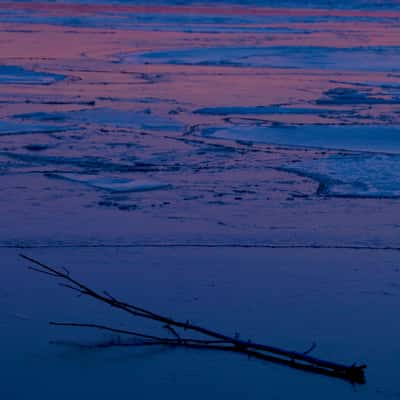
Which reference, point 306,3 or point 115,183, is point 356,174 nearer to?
point 115,183

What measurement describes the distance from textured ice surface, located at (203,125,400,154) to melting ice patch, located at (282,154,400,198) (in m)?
0.58

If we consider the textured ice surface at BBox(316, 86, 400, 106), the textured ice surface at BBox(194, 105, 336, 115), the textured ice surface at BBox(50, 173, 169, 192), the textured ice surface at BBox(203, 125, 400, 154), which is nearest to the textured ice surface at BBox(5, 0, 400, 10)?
the textured ice surface at BBox(316, 86, 400, 106)

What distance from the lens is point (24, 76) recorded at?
13.0m

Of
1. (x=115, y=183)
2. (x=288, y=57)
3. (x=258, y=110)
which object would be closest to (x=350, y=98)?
(x=258, y=110)

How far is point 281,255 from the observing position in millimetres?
4859

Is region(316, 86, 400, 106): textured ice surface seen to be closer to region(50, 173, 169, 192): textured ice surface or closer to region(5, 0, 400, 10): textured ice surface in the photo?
region(50, 173, 169, 192): textured ice surface

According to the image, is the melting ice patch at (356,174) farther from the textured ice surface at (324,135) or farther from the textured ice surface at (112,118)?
the textured ice surface at (112,118)

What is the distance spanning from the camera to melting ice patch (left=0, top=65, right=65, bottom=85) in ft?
40.7

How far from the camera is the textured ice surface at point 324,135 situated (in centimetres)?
809

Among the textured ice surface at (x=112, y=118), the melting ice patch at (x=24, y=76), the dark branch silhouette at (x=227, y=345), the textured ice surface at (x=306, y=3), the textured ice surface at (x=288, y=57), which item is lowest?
the dark branch silhouette at (x=227, y=345)

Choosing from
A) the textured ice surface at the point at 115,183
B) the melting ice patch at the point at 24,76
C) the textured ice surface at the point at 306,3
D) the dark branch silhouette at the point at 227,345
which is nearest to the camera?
the dark branch silhouette at the point at 227,345

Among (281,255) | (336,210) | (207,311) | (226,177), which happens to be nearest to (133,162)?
(226,177)

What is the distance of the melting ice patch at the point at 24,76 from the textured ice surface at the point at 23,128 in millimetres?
3488

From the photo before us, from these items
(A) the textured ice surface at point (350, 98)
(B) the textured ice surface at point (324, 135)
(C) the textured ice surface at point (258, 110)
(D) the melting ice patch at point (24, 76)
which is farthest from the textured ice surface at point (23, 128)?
(D) the melting ice patch at point (24, 76)
